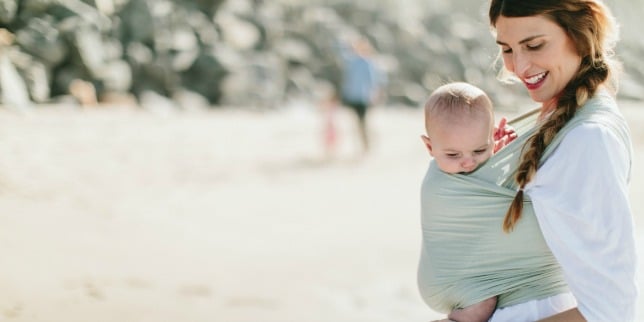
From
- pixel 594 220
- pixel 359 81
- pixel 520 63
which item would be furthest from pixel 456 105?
pixel 359 81

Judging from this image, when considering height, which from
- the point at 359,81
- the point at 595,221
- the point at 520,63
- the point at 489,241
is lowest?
the point at 359,81

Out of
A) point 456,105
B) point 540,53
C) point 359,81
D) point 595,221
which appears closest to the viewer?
point 595,221

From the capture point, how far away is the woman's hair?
56.4 inches

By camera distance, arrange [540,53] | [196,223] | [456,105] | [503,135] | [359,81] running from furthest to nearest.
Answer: [359,81]
[196,223]
[503,135]
[456,105]
[540,53]

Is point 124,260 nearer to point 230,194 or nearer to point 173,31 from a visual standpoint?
point 230,194

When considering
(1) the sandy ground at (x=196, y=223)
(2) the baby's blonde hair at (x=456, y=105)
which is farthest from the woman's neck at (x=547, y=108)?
(1) the sandy ground at (x=196, y=223)

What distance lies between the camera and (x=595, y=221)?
131 centimetres

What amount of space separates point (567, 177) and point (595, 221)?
93 mm

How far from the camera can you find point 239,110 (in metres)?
14.3

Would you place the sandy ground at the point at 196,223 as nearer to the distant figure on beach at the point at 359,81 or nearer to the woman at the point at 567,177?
the distant figure on beach at the point at 359,81

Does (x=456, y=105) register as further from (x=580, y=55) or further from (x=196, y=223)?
(x=196, y=223)

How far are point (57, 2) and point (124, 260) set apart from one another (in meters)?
1.64

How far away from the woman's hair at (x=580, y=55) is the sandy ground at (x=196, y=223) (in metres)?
2.45

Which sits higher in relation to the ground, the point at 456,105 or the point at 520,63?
the point at 520,63
